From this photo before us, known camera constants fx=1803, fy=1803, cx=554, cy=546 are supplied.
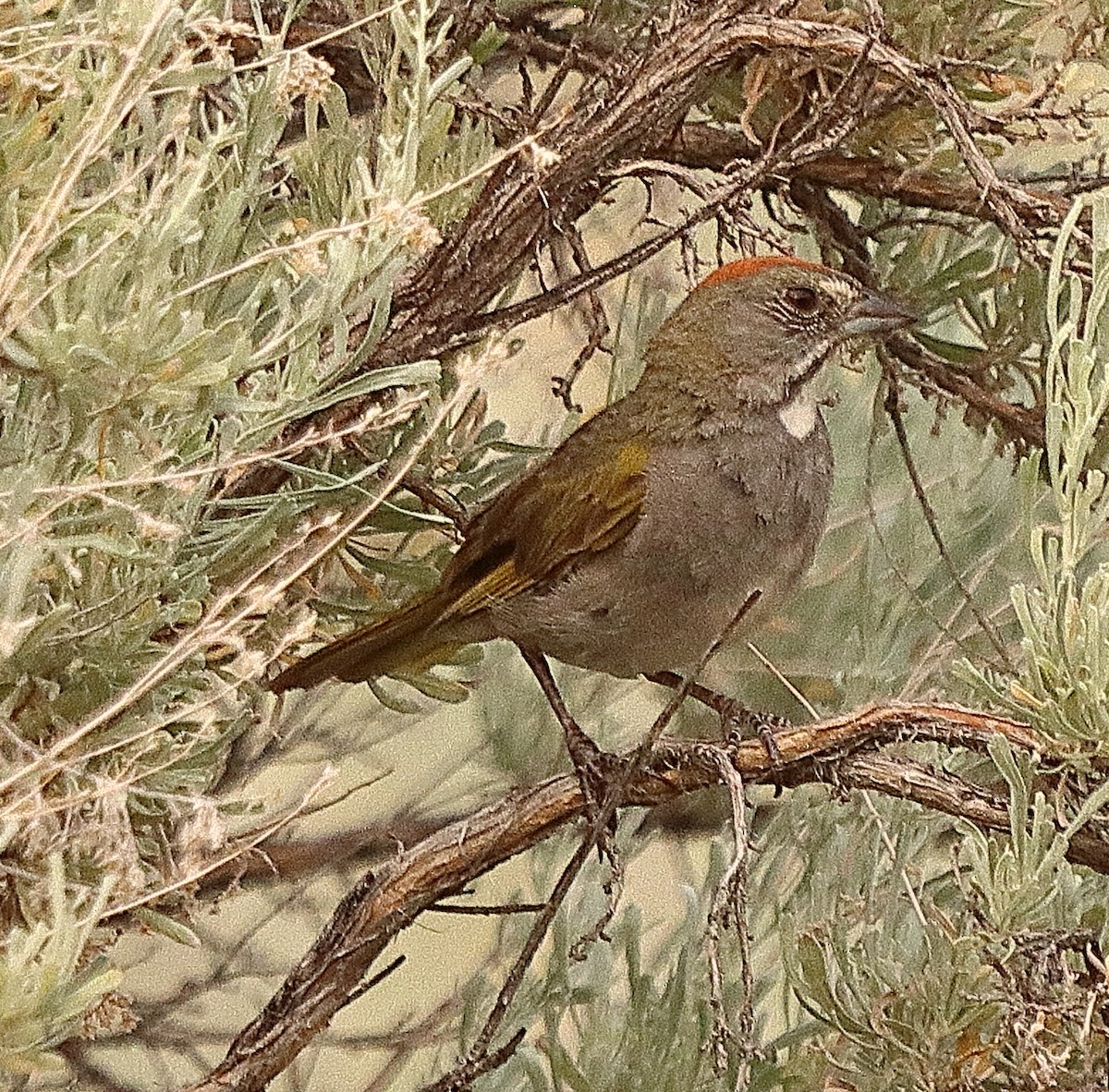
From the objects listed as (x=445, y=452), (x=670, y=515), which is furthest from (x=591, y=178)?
(x=670, y=515)

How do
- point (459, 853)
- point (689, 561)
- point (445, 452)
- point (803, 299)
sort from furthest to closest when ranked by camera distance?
1. point (803, 299)
2. point (689, 561)
3. point (445, 452)
4. point (459, 853)

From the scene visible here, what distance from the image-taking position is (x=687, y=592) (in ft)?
5.99

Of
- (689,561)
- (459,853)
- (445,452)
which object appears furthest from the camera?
(689,561)

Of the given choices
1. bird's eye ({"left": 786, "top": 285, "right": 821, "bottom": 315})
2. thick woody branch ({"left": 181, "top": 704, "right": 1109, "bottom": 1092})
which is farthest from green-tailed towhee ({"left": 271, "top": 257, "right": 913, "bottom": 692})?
thick woody branch ({"left": 181, "top": 704, "right": 1109, "bottom": 1092})

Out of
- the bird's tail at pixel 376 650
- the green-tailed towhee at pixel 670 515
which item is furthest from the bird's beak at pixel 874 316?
the bird's tail at pixel 376 650

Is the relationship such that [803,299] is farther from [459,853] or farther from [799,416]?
[459,853]

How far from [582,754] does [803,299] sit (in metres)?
0.55

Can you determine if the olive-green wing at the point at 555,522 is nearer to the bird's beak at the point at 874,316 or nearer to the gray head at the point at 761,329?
the gray head at the point at 761,329

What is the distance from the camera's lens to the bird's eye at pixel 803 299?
196cm

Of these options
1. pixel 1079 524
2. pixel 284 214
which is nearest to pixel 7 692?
pixel 284 214

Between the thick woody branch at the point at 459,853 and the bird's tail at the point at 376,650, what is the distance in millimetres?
295

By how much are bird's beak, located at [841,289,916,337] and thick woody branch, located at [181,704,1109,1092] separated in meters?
0.58

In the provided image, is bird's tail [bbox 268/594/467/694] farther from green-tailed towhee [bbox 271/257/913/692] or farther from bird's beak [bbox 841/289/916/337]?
bird's beak [bbox 841/289/916/337]

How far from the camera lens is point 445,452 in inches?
68.1
